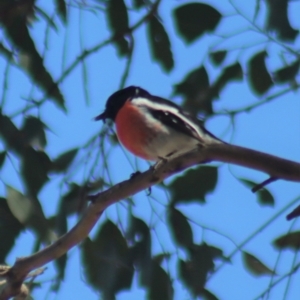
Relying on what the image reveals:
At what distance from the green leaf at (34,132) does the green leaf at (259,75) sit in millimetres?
573

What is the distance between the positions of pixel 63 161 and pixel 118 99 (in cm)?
81

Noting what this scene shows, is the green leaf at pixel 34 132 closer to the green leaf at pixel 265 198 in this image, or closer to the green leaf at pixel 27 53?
the green leaf at pixel 27 53

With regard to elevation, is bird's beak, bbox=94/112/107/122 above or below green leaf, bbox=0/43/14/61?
above

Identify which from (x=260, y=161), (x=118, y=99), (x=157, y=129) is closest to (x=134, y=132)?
(x=157, y=129)

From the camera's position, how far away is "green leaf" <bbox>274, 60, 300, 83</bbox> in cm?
233

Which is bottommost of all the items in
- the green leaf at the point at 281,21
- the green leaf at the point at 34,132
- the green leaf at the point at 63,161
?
the green leaf at the point at 63,161

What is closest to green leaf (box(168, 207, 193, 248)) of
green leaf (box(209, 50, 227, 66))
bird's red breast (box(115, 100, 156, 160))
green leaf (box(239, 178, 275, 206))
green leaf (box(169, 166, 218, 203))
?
green leaf (box(169, 166, 218, 203))

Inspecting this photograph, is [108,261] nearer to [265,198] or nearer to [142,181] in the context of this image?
[142,181]

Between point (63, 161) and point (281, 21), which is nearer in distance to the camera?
point (281, 21)

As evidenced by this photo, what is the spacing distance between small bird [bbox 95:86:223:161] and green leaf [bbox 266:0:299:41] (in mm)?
450

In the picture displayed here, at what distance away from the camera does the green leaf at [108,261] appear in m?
2.03

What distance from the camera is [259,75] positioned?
7.77 feet

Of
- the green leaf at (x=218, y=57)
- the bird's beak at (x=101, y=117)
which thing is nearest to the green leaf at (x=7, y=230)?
the green leaf at (x=218, y=57)

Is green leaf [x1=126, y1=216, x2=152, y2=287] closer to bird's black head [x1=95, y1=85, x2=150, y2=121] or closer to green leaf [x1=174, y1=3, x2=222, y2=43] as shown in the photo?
green leaf [x1=174, y1=3, x2=222, y2=43]
